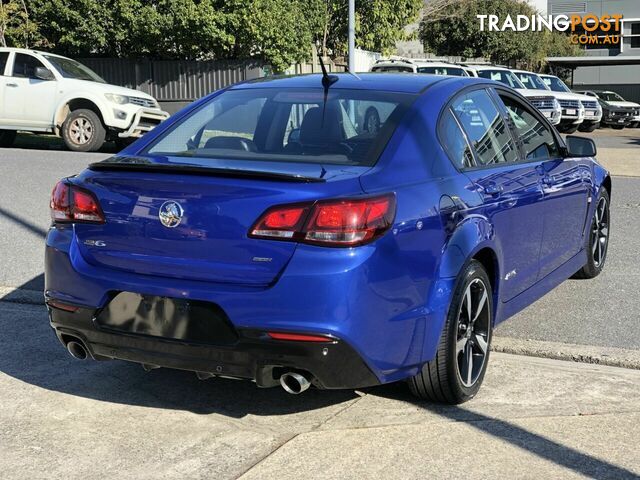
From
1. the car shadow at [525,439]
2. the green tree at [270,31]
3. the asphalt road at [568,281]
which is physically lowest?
the car shadow at [525,439]

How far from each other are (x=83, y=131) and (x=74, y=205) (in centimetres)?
1262

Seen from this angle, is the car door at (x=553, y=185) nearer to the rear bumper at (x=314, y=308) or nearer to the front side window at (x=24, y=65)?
the rear bumper at (x=314, y=308)

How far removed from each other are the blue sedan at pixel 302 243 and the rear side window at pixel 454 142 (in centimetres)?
1

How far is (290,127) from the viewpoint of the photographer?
4.66 metres

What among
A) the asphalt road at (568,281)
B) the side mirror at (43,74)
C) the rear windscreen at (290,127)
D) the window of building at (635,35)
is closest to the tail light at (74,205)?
the rear windscreen at (290,127)

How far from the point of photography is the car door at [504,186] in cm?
467

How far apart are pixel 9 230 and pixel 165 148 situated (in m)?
4.51

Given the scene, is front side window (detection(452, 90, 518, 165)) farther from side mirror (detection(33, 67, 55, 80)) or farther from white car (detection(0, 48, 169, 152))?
side mirror (detection(33, 67, 55, 80))

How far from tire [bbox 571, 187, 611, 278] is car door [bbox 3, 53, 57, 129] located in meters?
11.9

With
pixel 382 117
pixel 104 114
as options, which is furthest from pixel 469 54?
pixel 382 117

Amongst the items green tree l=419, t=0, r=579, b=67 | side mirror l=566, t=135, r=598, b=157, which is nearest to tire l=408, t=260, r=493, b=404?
side mirror l=566, t=135, r=598, b=157

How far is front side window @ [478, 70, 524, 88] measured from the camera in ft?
80.9

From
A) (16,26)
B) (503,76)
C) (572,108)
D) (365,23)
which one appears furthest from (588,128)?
(16,26)

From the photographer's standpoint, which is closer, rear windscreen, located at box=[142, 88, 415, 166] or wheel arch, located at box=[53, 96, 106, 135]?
rear windscreen, located at box=[142, 88, 415, 166]
